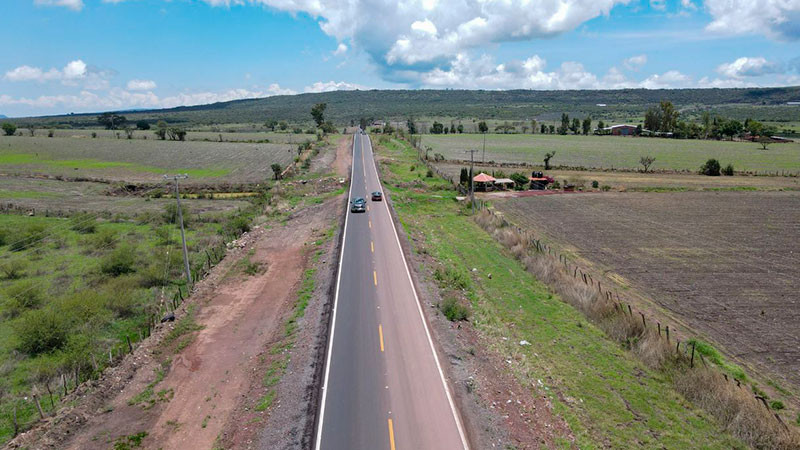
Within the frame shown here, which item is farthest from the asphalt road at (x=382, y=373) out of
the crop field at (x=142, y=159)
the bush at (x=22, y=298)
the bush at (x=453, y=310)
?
the crop field at (x=142, y=159)

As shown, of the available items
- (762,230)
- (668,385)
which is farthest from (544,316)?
(762,230)

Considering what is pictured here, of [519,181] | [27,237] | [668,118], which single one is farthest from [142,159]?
[668,118]

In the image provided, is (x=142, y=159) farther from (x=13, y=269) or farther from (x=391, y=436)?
(x=391, y=436)

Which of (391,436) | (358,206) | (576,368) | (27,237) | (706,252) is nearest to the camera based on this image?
(391,436)

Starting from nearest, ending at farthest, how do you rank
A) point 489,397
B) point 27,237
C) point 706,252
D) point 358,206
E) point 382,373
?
Answer: point 489,397
point 382,373
point 706,252
point 27,237
point 358,206

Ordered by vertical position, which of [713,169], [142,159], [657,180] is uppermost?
[142,159]

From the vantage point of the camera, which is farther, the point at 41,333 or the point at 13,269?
the point at 13,269
